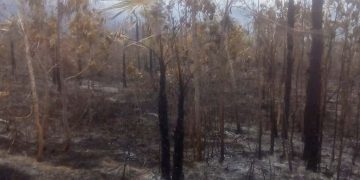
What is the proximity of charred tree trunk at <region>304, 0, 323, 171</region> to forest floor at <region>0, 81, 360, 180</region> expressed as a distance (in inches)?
21.2

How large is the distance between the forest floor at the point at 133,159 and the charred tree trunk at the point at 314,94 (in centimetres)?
54

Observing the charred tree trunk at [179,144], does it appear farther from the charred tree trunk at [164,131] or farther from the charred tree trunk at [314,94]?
the charred tree trunk at [314,94]

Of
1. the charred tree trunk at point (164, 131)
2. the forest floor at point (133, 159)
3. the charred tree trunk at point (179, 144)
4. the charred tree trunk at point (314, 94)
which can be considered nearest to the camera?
the charred tree trunk at point (179, 144)

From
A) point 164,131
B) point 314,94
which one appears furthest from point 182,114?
point 314,94

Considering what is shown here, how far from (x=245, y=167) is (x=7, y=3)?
28.1 ft

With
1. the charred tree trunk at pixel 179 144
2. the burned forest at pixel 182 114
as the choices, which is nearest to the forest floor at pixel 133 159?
the burned forest at pixel 182 114

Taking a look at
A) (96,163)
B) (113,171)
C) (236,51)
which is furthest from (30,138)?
(236,51)

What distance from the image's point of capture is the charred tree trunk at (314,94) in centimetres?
1287

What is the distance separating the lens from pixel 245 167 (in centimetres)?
1437

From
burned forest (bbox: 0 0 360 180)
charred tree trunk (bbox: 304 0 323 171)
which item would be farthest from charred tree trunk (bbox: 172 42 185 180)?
charred tree trunk (bbox: 304 0 323 171)

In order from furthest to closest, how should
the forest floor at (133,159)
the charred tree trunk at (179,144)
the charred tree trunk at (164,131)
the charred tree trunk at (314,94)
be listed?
the forest floor at (133,159) < the charred tree trunk at (314,94) < the charred tree trunk at (164,131) < the charred tree trunk at (179,144)

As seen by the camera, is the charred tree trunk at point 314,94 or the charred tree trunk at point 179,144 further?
the charred tree trunk at point 314,94

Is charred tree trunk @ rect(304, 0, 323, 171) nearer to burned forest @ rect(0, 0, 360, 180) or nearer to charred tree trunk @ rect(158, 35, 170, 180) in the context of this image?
burned forest @ rect(0, 0, 360, 180)

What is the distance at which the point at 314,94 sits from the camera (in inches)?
518
